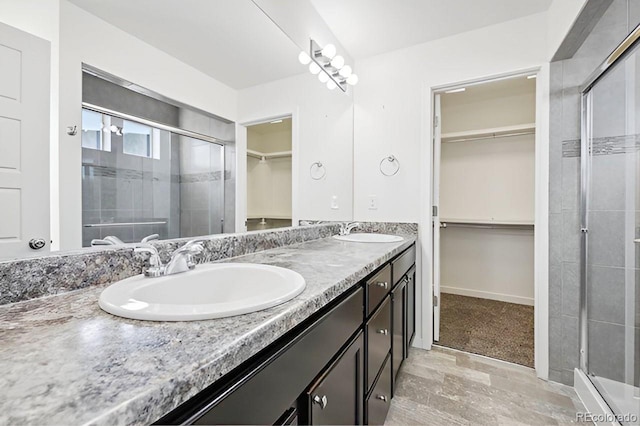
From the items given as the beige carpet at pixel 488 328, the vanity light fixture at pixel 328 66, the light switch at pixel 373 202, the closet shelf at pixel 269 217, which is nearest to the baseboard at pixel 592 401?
the beige carpet at pixel 488 328

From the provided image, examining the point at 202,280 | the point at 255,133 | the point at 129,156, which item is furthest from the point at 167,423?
the point at 255,133

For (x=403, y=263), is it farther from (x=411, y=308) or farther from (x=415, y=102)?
(x=415, y=102)

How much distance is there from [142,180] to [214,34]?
764 millimetres

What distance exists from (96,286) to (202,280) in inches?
10.5

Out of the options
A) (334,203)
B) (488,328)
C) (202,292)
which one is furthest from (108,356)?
(488,328)

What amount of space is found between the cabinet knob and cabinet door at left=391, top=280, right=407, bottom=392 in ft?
2.64

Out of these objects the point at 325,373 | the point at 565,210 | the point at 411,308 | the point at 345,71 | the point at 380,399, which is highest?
the point at 345,71

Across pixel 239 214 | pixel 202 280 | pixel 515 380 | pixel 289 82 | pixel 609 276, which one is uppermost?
pixel 289 82

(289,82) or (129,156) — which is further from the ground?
(289,82)

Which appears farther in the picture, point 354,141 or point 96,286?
point 354,141

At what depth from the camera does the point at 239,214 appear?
1330 millimetres

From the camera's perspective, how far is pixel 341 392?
86 cm

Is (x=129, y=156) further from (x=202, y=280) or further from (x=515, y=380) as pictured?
(x=515, y=380)

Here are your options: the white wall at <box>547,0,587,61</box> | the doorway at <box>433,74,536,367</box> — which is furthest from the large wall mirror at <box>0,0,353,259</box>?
the doorway at <box>433,74,536,367</box>
